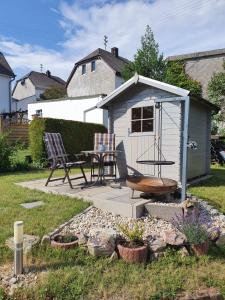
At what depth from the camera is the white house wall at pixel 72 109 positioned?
17.5 metres

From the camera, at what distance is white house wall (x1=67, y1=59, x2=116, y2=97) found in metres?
26.7

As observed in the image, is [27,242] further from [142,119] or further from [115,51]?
[115,51]

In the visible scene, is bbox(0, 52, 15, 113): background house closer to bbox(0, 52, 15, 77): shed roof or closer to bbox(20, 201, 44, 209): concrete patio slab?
bbox(0, 52, 15, 77): shed roof

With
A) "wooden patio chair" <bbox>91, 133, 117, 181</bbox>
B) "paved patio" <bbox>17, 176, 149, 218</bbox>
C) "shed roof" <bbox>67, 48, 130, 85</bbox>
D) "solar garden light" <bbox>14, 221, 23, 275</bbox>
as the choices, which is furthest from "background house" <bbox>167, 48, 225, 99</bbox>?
"solar garden light" <bbox>14, 221, 23, 275</bbox>

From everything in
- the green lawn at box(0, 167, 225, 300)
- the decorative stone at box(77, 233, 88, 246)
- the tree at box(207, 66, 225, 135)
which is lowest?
the green lawn at box(0, 167, 225, 300)

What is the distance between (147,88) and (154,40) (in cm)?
1571

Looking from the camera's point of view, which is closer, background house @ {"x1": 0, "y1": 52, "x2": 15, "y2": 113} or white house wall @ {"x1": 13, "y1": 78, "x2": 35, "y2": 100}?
background house @ {"x1": 0, "y1": 52, "x2": 15, "y2": 113}

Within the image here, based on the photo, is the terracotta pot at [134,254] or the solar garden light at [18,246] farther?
the terracotta pot at [134,254]

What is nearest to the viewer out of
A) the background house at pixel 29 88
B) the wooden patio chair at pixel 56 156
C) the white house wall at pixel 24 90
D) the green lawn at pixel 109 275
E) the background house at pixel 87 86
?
the green lawn at pixel 109 275

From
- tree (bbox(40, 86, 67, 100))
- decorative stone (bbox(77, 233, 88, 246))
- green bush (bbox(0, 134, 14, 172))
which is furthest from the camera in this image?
tree (bbox(40, 86, 67, 100))

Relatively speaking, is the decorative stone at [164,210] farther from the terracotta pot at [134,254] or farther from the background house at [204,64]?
the background house at [204,64]

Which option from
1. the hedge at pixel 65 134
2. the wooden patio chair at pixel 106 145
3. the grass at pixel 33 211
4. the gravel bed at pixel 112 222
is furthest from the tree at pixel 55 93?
the gravel bed at pixel 112 222

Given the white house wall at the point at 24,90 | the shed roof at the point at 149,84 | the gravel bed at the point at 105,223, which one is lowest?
the gravel bed at the point at 105,223

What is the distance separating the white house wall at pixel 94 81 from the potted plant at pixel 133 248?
925 inches
